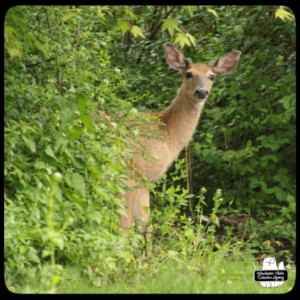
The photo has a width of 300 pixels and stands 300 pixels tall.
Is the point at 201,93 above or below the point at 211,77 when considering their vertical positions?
below

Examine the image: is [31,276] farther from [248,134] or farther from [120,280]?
[248,134]

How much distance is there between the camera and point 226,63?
857 cm

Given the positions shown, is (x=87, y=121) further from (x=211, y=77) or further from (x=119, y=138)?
(x=211, y=77)

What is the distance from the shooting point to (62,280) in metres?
5.75

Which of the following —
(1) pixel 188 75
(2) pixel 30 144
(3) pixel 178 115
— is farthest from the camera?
(3) pixel 178 115

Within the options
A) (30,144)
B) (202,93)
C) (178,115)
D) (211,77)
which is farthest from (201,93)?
(30,144)

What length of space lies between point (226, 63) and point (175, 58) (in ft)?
1.58

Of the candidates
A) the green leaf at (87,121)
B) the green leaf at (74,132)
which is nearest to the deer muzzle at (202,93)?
the green leaf at (87,121)

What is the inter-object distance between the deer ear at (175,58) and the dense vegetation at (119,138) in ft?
1.34

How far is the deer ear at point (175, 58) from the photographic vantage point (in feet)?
27.7

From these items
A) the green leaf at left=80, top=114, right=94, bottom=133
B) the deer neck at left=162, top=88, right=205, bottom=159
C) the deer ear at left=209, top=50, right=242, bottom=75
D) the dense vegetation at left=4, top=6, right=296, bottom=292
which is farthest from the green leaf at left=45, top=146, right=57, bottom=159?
the deer ear at left=209, top=50, right=242, bottom=75

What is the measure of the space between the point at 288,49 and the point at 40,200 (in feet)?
12.6

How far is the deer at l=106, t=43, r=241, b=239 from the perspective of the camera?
8.02m
